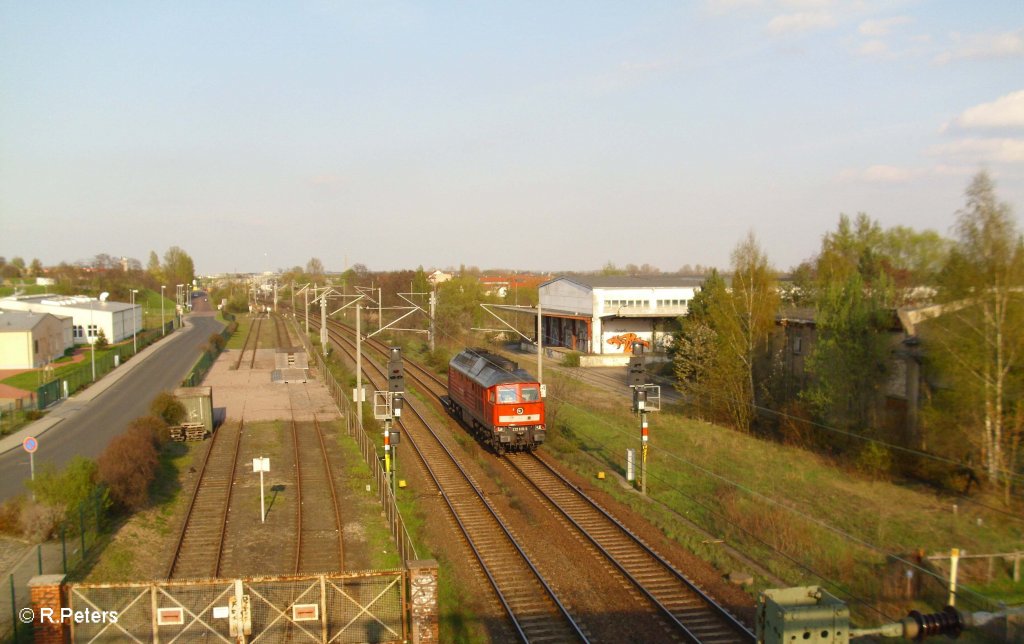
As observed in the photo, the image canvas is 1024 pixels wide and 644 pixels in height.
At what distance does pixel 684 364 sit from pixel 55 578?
27.9 meters

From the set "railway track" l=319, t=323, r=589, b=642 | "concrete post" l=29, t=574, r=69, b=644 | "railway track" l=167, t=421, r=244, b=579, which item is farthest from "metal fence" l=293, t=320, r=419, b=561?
"concrete post" l=29, t=574, r=69, b=644

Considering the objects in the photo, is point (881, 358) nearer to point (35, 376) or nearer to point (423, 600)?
point (423, 600)

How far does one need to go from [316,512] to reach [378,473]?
2.20 m

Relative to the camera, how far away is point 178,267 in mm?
154625

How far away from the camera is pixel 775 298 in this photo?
1188 inches

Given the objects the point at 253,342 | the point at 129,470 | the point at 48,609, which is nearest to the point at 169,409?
the point at 129,470

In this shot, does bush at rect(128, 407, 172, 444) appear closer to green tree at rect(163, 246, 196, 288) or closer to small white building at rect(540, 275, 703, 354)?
small white building at rect(540, 275, 703, 354)

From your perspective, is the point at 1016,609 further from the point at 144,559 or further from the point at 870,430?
the point at 144,559

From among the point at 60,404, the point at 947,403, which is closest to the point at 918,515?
the point at 947,403

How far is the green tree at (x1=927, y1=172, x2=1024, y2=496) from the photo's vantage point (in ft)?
63.2

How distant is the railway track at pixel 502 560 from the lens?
12.2 meters

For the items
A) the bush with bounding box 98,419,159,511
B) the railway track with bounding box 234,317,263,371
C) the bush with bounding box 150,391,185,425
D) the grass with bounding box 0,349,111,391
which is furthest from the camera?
the railway track with bounding box 234,317,263,371

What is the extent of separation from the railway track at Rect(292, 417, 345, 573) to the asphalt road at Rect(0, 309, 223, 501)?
626 centimetres

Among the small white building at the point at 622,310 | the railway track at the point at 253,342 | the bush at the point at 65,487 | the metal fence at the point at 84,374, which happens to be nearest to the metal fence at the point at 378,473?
the bush at the point at 65,487
